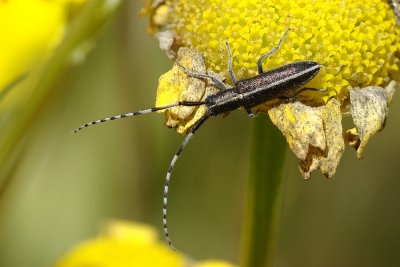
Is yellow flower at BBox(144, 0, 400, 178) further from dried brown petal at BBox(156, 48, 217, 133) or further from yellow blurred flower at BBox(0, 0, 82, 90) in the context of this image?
yellow blurred flower at BBox(0, 0, 82, 90)

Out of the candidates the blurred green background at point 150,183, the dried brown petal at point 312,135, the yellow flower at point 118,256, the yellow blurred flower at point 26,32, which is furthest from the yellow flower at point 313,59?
the blurred green background at point 150,183

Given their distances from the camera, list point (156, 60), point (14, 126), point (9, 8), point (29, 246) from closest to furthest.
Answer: point (14, 126) → point (9, 8) → point (29, 246) → point (156, 60)

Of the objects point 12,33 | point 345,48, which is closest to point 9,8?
point 12,33

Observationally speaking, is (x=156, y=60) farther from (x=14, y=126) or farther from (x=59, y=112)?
(x=14, y=126)

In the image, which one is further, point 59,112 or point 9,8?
point 59,112

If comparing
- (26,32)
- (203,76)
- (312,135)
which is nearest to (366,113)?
(312,135)

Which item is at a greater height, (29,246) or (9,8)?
(9,8)
